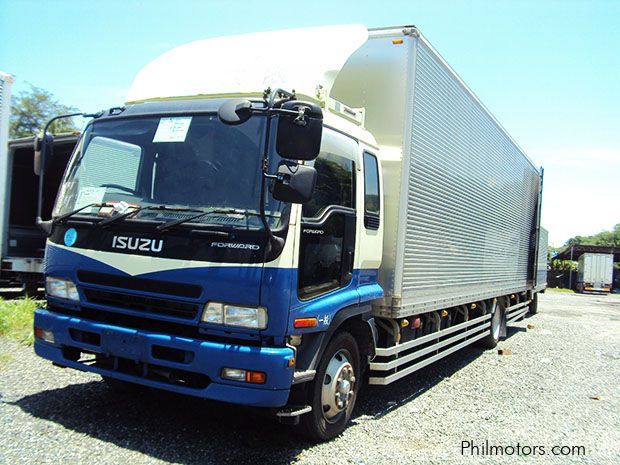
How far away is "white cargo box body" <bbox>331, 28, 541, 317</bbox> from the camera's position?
17.2 feet

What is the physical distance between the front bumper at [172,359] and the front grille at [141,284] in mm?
301

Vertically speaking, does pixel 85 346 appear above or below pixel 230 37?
below

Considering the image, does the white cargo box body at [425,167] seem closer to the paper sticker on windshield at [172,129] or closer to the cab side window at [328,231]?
the cab side window at [328,231]

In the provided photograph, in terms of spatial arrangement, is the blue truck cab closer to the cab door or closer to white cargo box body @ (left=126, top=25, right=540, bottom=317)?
→ the cab door

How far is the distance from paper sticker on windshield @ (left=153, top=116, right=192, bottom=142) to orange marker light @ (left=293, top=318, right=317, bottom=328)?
1.62 metres

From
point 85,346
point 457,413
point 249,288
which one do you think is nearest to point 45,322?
point 85,346

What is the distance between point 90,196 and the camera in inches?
165

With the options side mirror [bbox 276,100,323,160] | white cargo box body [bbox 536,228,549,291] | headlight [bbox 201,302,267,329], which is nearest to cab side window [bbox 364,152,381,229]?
side mirror [bbox 276,100,323,160]

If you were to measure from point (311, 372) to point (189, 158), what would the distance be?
1832 mm

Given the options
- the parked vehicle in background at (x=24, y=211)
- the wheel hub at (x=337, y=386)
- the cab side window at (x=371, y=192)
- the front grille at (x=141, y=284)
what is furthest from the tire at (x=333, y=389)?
the parked vehicle in background at (x=24, y=211)

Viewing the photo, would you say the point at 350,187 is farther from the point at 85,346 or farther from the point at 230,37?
the point at 85,346

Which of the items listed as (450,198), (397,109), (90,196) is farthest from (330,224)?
(450,198)

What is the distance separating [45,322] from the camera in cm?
418

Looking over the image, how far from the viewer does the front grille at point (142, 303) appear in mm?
3703
